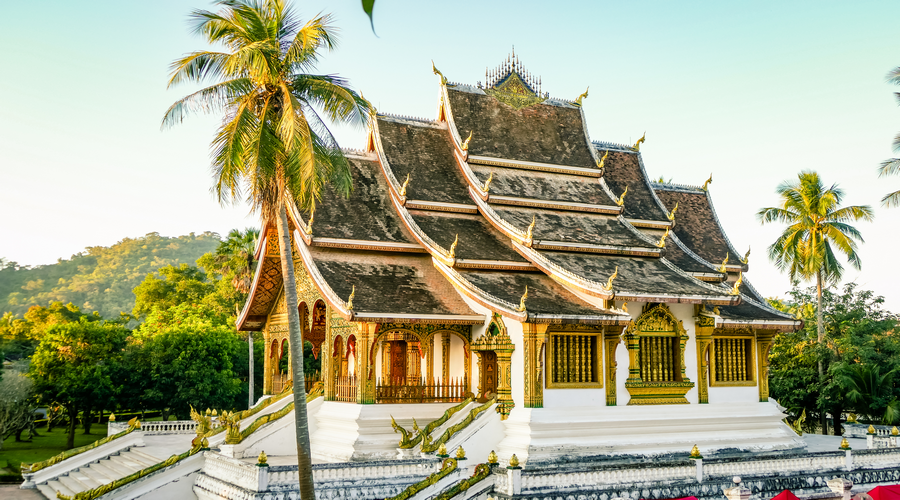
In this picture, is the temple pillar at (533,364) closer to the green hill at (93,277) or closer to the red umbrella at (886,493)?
the red umbrella at (886,493)

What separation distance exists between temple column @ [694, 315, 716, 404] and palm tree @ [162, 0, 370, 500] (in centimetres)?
848

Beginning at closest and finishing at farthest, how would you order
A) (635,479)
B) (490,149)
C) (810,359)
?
1. (635,479)
2. (490,149)
3. (810,359)

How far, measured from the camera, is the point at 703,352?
15.8 metres

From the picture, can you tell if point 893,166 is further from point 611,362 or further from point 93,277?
point 93,277

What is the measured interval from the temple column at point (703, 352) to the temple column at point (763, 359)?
1592mm

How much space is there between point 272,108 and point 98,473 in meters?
10.3

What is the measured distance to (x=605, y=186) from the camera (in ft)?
61.0

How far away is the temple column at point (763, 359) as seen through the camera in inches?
653

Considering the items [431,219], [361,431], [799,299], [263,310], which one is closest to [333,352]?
[361,431]

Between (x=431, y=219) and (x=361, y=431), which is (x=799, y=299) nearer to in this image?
(x=431, y=219)

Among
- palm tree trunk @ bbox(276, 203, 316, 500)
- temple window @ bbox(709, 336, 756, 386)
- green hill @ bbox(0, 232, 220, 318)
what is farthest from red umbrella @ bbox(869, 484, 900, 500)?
green hill @ bbox(0, 232, 220, 318)

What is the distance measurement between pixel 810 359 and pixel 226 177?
1923cm

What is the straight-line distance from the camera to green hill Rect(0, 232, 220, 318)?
9538cm

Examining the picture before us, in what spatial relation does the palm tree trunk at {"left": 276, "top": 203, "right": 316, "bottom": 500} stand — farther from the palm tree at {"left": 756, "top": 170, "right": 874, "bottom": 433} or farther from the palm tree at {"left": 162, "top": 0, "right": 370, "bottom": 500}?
the palm tree at {"left": 756, "top": 170, "right": 874, "bottom": 433}
